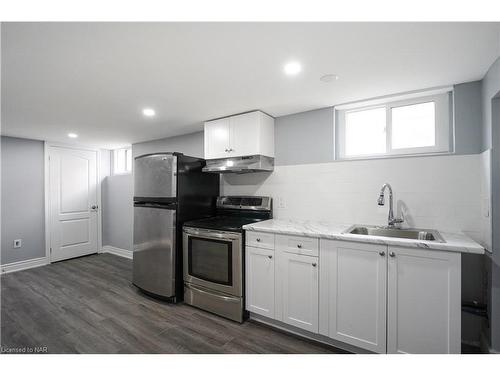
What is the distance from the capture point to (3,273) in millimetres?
3625

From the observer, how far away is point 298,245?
2.00 m

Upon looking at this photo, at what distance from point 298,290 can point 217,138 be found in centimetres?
193

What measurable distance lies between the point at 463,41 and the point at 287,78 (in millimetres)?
1092

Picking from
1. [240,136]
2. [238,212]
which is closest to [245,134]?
[240,136]

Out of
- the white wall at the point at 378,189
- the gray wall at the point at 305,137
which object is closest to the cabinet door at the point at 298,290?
the white wall at the point at 378,189

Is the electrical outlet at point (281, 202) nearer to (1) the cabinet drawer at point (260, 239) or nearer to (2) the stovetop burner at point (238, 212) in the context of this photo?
(2) the stovetop burner at point (238, 212)

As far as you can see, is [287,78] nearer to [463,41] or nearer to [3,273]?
[463,41]

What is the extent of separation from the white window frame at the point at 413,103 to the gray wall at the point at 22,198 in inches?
197

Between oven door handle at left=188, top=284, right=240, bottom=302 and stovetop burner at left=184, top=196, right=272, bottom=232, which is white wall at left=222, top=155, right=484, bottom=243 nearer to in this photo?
stovetop burner at left=184, top=196, right=272, bottom=232

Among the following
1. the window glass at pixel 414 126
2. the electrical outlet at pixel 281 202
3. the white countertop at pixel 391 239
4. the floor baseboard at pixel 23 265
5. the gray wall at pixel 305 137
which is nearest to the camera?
the white countertop at pixel 391 239

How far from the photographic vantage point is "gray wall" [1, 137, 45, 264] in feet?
12.1

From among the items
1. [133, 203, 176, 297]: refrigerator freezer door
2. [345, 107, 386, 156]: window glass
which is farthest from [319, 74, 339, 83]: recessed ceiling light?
[133, 203, 176, 297]: refrigerator freezer door

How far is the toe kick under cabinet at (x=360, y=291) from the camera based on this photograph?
1.48m
